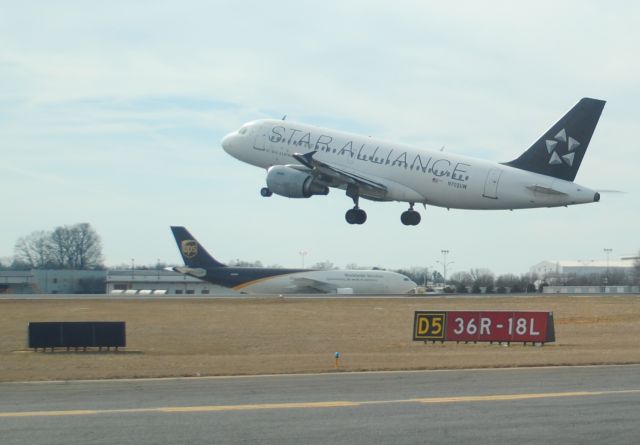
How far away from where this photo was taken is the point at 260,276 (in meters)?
101

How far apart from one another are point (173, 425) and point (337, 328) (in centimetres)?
3344

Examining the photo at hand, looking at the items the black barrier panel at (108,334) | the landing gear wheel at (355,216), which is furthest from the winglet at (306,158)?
the black barrier panel at (108,334)

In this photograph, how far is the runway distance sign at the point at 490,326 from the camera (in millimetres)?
37281

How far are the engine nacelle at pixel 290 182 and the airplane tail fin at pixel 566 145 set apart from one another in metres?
9.58

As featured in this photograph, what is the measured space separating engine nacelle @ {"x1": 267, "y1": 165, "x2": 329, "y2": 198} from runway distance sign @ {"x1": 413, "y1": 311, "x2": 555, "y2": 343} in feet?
36.7

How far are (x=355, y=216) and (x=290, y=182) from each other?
399 centimetres

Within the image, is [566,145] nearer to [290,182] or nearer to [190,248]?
[290,182]

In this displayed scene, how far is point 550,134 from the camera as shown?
45.8 m

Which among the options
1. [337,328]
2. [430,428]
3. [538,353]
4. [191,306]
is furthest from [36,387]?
[191,306]

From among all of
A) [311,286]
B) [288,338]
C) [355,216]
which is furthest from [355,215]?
[311,286]

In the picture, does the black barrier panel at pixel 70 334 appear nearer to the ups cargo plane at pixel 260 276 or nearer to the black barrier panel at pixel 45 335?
the black barrier panel at pixel 45 335

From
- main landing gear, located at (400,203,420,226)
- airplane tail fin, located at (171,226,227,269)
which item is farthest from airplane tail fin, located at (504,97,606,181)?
airplane tail fin, located at (171,226,227,269)

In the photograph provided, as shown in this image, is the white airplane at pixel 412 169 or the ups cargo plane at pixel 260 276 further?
the ups cargo plane at pixel 260 276

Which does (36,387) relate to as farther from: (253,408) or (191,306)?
(191,306)
